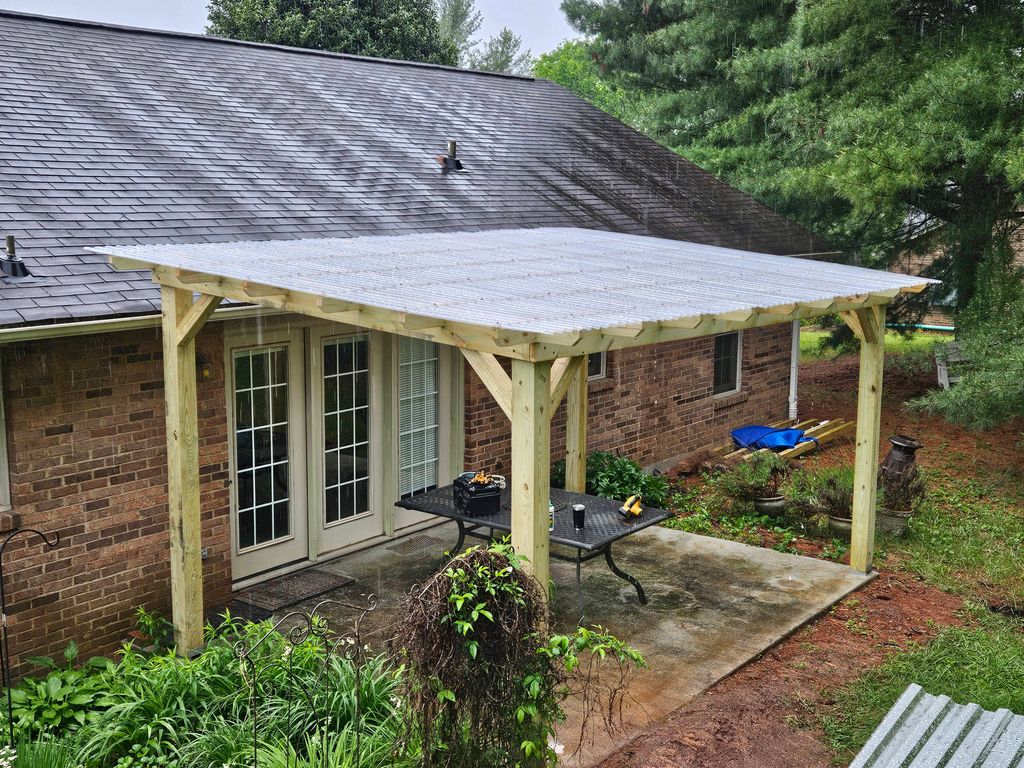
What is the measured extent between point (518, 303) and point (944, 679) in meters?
3.92

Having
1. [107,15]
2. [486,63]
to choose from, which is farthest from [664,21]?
[107,15]

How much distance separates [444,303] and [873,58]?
1103 centimetres

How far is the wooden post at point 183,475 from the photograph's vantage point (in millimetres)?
6602

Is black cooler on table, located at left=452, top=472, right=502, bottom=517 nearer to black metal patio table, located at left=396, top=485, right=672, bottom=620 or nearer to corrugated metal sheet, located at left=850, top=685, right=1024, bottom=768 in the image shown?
black metal patio table, located at left=396, top=485, right=672, bottom=620

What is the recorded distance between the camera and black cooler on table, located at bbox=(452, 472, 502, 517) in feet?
25.7

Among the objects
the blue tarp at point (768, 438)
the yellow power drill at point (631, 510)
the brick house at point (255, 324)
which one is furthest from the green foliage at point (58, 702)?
the blue tarp at point (768, 438)

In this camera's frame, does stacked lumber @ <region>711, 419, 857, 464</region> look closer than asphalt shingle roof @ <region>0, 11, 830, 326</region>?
No

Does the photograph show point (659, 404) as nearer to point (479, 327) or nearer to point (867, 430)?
point (867, 430)

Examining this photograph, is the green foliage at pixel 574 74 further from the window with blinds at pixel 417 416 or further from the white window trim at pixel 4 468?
the white window trim at pixel 4 468

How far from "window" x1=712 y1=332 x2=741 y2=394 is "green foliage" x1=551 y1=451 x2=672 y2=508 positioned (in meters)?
3.02

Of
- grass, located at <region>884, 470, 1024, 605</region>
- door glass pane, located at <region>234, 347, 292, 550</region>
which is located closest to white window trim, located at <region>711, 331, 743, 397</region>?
grass, located at <region>884, 470, 1024, 605</region>

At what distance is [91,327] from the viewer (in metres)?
6.25

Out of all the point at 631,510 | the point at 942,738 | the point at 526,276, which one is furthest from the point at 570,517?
the point at 942,738

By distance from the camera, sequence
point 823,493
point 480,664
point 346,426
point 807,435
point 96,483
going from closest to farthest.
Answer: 1. point 480,664
2. point 96,483
3. point 346,426
4. point 823,493
5. point 807,435
